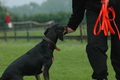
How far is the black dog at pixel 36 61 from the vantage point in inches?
188

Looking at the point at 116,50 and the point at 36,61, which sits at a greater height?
the point at 116,50

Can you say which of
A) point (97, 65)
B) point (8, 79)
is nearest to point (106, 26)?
point (97, 65)

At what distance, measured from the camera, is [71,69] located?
7.32 metres

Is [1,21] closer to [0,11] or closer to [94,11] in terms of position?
[0,11]

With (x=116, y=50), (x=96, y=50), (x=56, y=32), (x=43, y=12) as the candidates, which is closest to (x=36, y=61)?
(x=56, y=32)

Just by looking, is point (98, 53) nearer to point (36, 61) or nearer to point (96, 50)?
point (96, 50)

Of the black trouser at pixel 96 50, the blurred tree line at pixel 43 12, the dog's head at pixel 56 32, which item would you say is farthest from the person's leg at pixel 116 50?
the blurred tree line at pixel 43 12

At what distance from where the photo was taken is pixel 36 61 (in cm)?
507

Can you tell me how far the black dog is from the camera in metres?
4.77

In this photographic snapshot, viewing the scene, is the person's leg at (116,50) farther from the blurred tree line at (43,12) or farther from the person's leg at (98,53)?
the blurred tree line at (43,12)

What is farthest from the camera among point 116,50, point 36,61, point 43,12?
point 43,12

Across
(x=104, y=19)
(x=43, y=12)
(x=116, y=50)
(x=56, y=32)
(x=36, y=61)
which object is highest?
(x=104, y=19)

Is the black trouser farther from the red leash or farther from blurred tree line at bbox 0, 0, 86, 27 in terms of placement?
blurred tree line at bbox 0, 0, 86, 27

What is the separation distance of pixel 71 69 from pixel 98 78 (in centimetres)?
296
